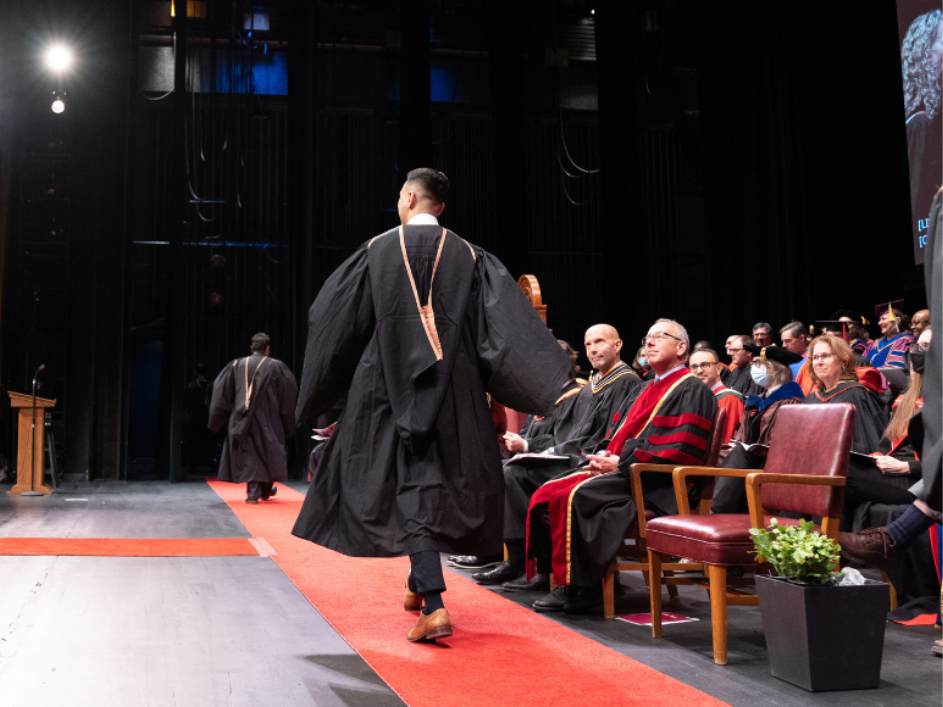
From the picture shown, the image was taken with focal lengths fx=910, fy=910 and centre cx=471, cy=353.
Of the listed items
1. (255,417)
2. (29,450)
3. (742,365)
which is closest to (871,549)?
(742,365)

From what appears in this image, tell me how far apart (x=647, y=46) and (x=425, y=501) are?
11.2m

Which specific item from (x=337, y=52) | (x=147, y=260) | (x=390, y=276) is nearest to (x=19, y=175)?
(x=147, y=260)

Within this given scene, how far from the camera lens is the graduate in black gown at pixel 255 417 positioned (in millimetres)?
8320

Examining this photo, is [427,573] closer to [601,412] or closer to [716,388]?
[601,412]

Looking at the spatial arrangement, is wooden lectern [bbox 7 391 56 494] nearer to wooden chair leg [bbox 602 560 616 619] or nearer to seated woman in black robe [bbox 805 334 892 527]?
wooden chair leg [bbox 602 560 616 619]

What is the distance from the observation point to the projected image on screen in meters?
6.62

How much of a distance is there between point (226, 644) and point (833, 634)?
1865 millimetres

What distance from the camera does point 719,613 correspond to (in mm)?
2830

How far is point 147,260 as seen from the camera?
38.3 ft

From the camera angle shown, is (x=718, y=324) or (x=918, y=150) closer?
(x=918, y=150)

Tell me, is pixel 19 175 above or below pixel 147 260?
above

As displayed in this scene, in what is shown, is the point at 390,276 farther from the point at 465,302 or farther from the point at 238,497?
the point at 238,497

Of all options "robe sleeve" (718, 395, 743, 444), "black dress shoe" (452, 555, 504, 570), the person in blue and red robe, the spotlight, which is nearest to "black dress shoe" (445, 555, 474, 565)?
"black dress shoe" (452, 555, 504, 570)

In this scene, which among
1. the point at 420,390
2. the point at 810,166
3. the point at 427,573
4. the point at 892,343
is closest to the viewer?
the point at 427,573
